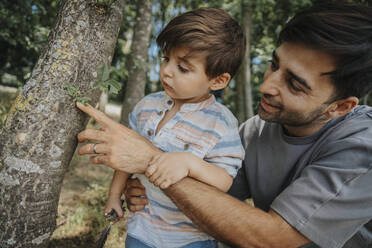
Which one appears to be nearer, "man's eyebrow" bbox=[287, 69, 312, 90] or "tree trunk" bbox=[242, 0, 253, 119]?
"man's eyebrow" bbox=[287, 69, 312, 90]

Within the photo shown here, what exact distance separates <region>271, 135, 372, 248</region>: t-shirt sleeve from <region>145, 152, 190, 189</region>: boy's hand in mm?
596

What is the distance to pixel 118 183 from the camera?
1856mm

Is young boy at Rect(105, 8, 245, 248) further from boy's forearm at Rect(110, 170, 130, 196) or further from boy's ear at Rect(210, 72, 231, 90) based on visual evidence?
boy's forearm at Rect(110, 170, 130, 196)

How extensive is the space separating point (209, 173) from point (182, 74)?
0.61m

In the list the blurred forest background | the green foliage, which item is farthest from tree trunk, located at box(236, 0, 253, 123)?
the green foliage

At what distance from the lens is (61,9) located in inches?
54.9

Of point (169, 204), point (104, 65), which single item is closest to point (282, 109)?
point (169, 204)

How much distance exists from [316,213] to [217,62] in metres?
1.01

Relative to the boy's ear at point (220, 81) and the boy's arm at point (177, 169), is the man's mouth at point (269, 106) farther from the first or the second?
the boy's arm at point (177, 169)

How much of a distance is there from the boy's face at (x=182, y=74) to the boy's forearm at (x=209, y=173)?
17.2 inches

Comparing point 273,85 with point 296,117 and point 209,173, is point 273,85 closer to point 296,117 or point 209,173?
point 296,117

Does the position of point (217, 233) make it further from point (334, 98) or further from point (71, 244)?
point (71, 244)

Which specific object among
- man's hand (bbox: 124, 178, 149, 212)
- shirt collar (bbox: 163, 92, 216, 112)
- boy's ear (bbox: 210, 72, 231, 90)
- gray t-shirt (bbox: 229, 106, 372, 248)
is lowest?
man's hand (bbox: 124, 178, 149, 212)

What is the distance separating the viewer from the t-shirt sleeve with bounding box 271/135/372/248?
4.56 ft
